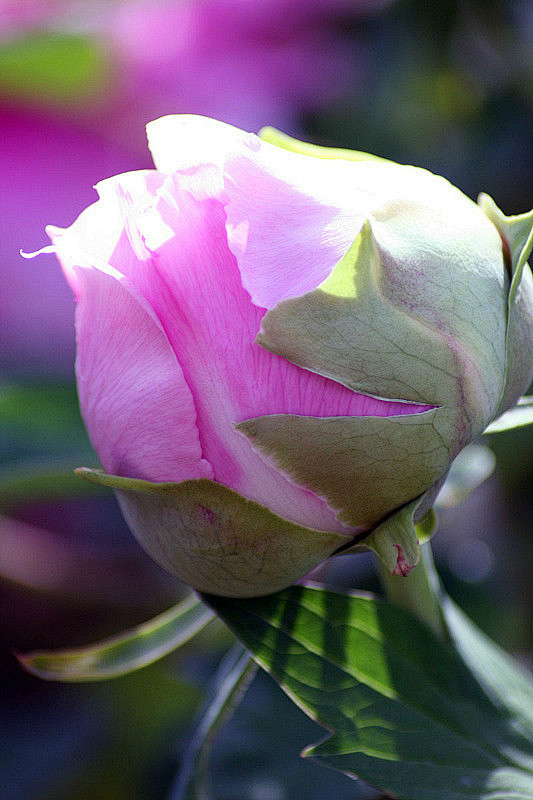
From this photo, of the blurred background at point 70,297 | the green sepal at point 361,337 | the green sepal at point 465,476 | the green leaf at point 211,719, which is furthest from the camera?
the blurred background at point 70,297

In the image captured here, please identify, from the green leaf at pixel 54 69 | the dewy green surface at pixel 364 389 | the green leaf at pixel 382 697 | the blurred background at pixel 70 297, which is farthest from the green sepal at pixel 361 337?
the green leaf at pixel 54 69

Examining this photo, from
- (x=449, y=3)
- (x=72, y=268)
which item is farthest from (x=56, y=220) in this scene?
(x=72, y=268)

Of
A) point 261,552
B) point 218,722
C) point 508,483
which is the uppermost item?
point 261,552

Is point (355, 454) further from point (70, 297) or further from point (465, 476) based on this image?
point (70, 297)

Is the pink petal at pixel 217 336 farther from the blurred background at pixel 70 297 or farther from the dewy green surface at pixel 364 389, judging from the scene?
the blurred background at pixel 70 297

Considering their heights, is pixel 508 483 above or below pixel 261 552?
below

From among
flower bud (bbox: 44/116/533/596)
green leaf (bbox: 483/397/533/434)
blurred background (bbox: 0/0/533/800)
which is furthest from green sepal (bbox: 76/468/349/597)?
blurred background (bbox: 0/0/533/800)

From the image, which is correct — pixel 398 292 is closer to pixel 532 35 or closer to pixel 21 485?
pixel 21 485
